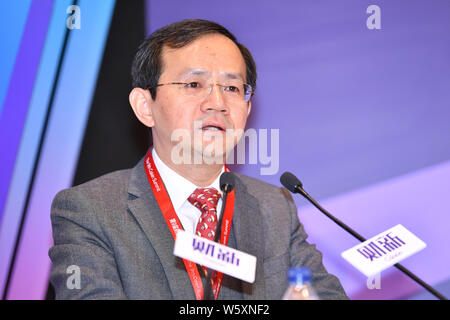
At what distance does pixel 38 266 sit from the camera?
8.29 ft

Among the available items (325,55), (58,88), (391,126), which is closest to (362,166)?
(391,126)

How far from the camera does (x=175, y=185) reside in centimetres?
219

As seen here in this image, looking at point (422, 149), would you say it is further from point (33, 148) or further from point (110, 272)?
point (33, 148)

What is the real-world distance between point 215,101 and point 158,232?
63 cm

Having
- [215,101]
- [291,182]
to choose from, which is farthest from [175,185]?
[291,182]

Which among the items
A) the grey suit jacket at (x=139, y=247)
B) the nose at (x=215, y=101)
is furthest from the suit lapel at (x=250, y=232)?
the nose at (x=215, y=101)

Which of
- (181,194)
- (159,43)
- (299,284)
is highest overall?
(159,43)

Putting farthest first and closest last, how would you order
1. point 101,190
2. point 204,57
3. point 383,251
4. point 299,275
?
1. point 204,57
2. point 101,190
3. point 383,251
4. point 299,275

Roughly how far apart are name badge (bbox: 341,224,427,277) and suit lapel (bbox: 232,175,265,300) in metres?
0.54

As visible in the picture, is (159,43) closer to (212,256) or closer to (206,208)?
(206,208)

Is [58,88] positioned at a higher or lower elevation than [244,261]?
higher

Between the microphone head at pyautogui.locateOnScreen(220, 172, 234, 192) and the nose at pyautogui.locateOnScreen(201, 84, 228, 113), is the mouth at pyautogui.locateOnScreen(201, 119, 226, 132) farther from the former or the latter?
the microphone head at pyautogui.locateOnScreen(220, 172, 234, 192)
